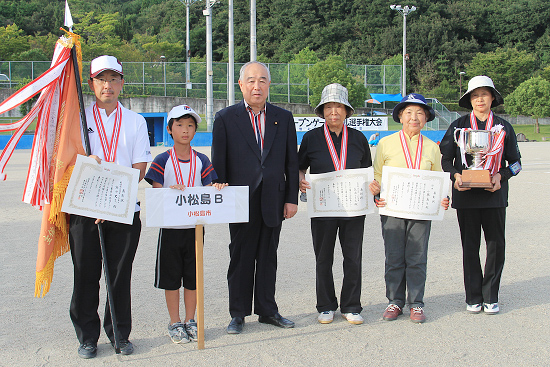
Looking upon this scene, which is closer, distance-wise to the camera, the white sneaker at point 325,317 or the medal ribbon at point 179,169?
the medal ribbon at point 179,169

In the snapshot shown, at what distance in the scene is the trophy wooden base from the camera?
15.4 ft

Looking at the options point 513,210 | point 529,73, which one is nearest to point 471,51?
point 529,73

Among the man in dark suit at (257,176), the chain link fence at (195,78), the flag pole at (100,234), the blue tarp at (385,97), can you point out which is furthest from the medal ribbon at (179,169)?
the blue tarp at (385,97)

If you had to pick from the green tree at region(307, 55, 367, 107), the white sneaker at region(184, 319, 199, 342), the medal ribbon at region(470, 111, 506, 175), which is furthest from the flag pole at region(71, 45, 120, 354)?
the green tree at region(307, 55, 367, 107)

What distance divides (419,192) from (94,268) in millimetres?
2705

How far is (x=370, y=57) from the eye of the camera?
2894 inches

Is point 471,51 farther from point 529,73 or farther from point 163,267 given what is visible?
point 163,267

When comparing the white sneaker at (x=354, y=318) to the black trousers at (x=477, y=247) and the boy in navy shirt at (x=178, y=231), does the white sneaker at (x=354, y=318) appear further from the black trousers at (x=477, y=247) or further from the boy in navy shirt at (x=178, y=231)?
the boy in navy shirt at (x=178, y=231)

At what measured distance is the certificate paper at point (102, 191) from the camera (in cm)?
383

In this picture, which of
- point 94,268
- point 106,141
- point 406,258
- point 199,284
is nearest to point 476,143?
point 406,258

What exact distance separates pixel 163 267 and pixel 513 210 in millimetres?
7530

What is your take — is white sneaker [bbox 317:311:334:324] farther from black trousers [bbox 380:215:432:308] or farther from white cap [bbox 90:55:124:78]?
white cap [bbox 90:55:124:78]

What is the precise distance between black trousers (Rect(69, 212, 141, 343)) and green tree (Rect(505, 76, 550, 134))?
52.0 m

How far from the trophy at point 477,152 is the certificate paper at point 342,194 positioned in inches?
33.2
